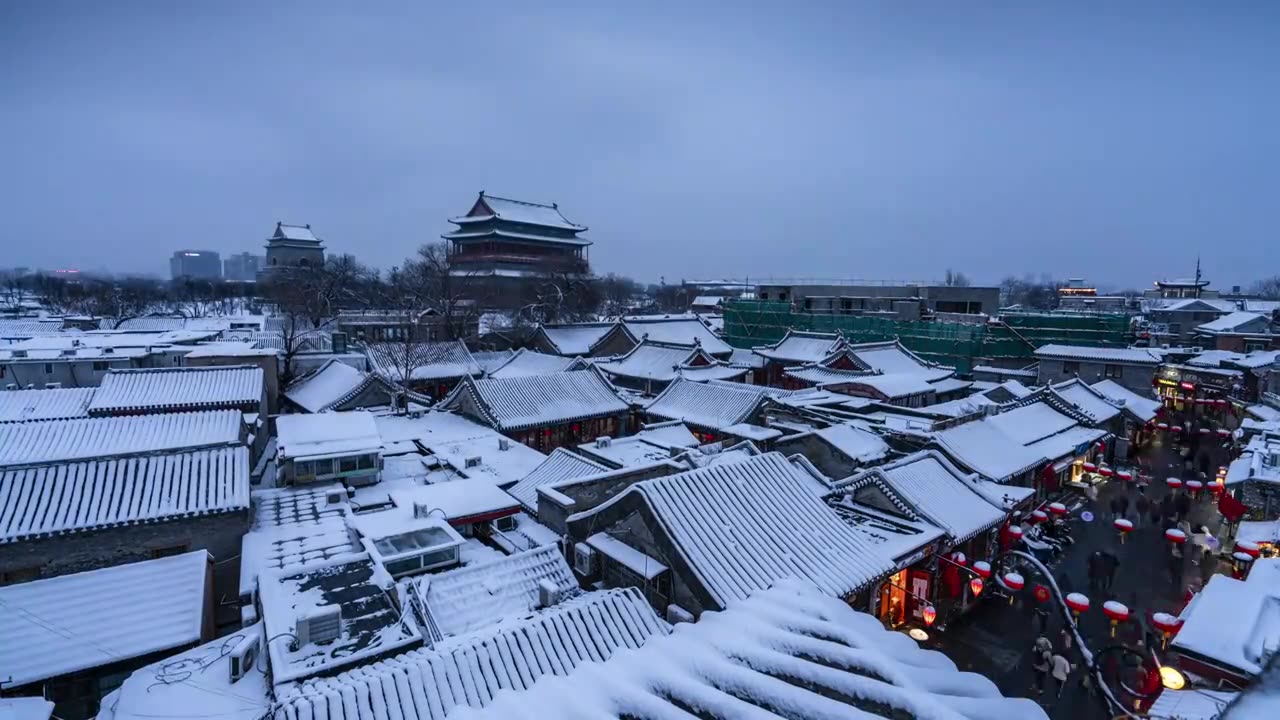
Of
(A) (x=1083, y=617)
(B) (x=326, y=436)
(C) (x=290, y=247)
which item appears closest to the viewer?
(A) (x=1083, y=617)

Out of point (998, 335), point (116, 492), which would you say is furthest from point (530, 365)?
point (998, 335)

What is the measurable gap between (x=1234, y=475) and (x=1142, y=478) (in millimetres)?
6495

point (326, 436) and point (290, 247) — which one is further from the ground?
point (290, 247)

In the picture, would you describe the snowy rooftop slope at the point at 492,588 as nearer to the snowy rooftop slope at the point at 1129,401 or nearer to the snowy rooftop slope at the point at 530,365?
the snowy rooftop slope at the point at 530,365

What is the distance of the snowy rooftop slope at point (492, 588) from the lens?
354 inches

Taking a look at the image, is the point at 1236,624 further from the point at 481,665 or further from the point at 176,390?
the point at 176,390

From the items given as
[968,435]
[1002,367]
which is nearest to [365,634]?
[968,435]

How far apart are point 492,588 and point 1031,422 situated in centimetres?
2019

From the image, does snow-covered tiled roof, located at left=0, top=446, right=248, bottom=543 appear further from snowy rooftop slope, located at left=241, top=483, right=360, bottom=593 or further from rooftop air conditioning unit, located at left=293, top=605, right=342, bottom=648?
rooftop air conditioning unit, located at left=293, top=605, right=342, bottom=648

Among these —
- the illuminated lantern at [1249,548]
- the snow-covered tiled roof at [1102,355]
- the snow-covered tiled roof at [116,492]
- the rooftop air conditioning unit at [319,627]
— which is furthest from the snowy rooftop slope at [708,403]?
the snow-covered tiled roof at [1102,355]

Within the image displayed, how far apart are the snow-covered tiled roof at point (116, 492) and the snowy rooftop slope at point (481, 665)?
21.4 feet

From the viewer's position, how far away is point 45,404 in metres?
20.3

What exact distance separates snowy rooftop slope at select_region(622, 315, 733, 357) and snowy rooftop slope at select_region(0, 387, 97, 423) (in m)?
26.7

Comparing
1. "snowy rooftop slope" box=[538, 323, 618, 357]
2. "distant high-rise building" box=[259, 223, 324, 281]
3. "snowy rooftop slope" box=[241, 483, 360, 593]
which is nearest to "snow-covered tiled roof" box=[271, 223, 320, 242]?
"distant high-rise building" box=[259, 223, 324, 281]
